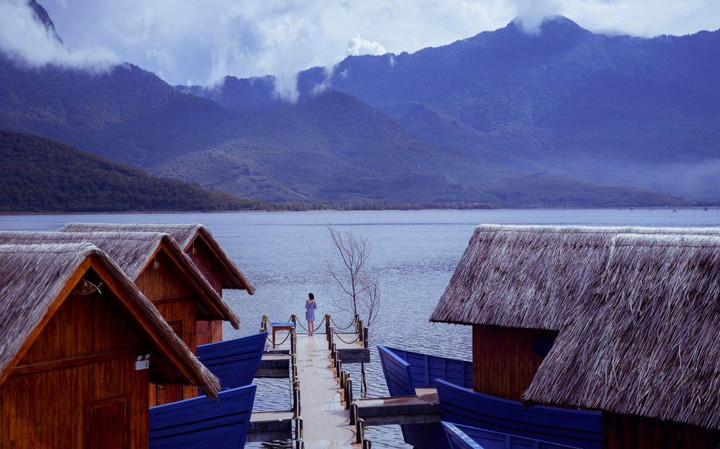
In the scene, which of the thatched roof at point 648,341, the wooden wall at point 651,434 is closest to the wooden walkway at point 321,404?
the wooden wall at point 651,434

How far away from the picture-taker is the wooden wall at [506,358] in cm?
2102

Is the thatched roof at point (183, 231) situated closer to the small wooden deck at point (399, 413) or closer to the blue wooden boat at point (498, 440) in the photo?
the small wooden deck at point (399, 413)

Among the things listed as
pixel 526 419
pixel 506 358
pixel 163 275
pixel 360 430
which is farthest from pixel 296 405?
pixel 526 419

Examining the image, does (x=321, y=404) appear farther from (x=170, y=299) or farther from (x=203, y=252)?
(x=203, y=252)

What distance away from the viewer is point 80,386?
11.9 meters

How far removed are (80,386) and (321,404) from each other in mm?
13142

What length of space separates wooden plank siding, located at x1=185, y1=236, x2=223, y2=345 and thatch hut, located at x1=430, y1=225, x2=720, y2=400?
8.55 metres

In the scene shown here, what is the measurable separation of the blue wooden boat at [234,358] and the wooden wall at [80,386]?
1171 cm

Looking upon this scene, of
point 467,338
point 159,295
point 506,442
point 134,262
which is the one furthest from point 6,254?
point 467,338

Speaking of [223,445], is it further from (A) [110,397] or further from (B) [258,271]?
(B) [258,271]

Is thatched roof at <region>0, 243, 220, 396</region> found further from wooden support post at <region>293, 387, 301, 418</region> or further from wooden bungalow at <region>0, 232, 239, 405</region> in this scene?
wooden support post at <region>293, 387, 301, 418</region>

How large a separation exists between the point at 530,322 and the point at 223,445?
304 inches

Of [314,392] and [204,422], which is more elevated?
[204,422]

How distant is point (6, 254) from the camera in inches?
449
